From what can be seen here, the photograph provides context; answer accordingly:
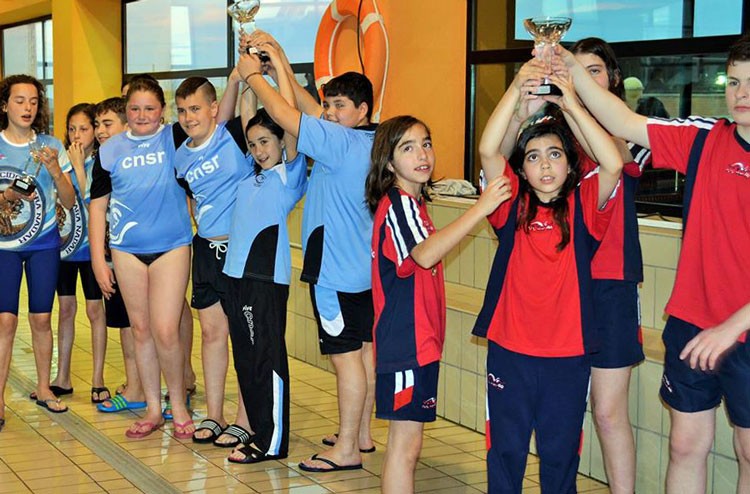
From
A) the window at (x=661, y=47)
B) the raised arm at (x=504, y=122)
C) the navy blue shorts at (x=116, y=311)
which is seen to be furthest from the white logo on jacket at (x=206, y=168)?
the window at (x=661, y=47)

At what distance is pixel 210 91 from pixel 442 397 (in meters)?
1.89

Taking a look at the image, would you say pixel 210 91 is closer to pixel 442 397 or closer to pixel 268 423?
pixel 268 423

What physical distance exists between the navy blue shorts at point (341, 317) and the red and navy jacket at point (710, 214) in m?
1.58

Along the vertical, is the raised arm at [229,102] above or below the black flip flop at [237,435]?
above

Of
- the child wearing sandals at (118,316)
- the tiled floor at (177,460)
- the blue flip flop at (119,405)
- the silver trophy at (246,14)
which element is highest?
the silver trophy at (246,14)

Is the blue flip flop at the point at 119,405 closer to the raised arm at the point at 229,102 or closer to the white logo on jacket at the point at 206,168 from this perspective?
the white logo on jacket at the point at 206,168

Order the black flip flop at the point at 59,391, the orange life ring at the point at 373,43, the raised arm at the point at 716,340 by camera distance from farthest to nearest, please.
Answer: the orange life ring at the point at 373,43
the black flip flop at the point at 59,391
the raised arm at the point at 716,340

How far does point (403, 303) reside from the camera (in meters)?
3.36

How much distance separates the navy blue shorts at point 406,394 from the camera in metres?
3.36

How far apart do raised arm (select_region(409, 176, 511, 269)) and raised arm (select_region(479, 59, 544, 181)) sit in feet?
0.38

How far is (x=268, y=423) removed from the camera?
4.42 metres

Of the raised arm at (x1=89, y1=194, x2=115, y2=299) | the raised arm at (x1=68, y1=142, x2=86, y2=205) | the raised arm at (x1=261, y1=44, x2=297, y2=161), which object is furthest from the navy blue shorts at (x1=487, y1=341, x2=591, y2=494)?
the raised arm at (x1=68, y1=142, x2=86, y2=205)

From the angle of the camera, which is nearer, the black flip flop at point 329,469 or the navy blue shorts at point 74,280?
the black flip flop at point 329,469

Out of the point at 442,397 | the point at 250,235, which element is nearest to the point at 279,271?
the point at 250,235
